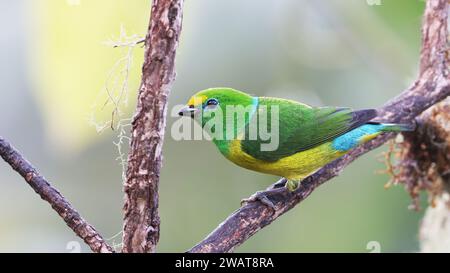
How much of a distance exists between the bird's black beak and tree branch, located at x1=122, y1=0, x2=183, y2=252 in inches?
33.7

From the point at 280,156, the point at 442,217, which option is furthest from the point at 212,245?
the point at 442,217

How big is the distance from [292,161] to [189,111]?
2.08ft

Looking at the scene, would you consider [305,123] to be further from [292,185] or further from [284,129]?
[292,185]

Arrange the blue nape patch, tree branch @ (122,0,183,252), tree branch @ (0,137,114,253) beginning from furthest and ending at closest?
the blue nape patch, tree branch @ (0,137,114,253), tree branch @ (122,0,183,252)

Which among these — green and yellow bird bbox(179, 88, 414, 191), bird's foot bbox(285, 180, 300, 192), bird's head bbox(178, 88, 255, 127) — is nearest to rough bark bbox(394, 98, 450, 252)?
green and yellow bird bbox(179, 88, 414, 191)

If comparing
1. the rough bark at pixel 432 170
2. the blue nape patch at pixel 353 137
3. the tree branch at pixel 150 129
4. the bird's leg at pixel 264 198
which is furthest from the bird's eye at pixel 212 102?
the rough bark at pixel 432 170

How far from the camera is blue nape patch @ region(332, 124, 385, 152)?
11.4 ft

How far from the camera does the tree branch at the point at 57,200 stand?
241cm

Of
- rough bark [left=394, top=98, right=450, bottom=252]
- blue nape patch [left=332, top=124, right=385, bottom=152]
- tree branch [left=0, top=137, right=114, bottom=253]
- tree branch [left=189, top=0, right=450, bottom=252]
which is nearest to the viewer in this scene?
tree branch [left=0, top=137, right=114, bottom=253]

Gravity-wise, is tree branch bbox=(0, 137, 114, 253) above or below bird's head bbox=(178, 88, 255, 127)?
below

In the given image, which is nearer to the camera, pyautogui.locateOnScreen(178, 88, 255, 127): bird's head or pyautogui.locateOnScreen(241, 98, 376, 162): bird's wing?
pyautogui.locateOnScreen(178, 88, 255, 127): bird's head

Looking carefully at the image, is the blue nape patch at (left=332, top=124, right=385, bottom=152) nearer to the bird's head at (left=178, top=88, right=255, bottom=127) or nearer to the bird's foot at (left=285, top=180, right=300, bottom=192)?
the bird's foot at (left=285, top=180, right=300, bottom=192)
